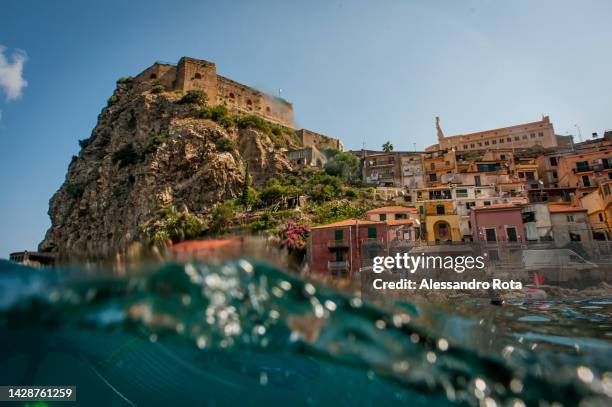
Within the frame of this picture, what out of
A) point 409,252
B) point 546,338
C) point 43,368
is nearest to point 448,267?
point 409,252

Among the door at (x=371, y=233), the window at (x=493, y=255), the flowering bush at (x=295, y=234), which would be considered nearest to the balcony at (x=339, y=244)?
the door at (x=371, y=233)

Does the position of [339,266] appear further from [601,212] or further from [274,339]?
[274,339]

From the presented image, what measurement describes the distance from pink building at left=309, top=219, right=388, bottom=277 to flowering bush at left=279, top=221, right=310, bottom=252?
1.21 meters

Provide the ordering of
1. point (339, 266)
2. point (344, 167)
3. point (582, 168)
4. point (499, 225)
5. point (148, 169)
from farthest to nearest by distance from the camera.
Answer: point (344, 167) < point (148, 169) < point (582, 168) < point (499, 225) < point (339, 266)

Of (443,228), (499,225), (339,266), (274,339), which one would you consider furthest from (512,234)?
(274,339)

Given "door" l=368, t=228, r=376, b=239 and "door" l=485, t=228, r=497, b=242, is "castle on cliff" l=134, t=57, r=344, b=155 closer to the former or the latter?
"door" l=368, t=228, r=376, b=239

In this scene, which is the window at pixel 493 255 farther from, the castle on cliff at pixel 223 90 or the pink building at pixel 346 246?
the castle on cliff at pixel 223 90

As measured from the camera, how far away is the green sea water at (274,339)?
5.25m

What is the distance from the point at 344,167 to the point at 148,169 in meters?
28.1

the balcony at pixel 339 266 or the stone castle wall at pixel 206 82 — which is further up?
the stone castle wall at pixel 206 82

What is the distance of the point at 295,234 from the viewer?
35.2 m

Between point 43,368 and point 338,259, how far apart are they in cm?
2540

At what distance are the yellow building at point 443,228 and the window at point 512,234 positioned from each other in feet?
16.7

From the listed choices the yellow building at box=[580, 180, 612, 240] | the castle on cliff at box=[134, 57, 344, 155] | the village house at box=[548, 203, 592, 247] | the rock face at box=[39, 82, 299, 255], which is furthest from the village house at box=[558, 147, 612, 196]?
the castle on cliff at box=[134, 57, 344, 155]
